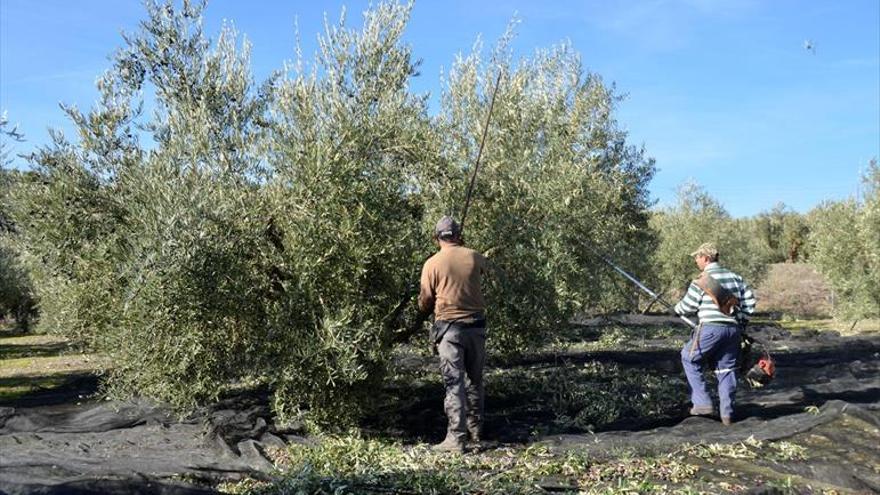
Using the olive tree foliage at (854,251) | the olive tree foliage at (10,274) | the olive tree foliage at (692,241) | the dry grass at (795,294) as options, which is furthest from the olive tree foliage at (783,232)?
the olive tree foliage at (10,274)

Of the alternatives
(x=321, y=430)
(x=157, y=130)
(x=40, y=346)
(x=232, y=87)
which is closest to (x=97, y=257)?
(x=157, y=130)

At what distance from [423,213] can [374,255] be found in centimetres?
147

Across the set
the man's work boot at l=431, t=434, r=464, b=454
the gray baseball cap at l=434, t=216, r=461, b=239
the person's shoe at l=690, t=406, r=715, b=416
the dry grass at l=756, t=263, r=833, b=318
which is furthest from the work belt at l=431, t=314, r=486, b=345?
the dry grass at l=756, t=263, r=833, b=318

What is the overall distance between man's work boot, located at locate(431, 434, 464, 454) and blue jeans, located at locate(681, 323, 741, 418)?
9.90ft

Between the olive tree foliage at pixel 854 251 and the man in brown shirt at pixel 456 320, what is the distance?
788 inches

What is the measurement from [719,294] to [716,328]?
1.27ft

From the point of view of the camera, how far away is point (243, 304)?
809cm

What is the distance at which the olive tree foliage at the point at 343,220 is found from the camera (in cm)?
783

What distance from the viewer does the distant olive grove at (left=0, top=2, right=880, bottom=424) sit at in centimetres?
779

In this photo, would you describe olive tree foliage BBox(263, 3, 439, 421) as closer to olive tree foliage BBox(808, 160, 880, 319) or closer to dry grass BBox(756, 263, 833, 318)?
olive tree foliage BBox(808, 160, 880, 319)

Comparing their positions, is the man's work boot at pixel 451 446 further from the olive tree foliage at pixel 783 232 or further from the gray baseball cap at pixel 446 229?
the olive tree foliage at pixel 783 232

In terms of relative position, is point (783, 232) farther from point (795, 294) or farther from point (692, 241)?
point (692, 241)

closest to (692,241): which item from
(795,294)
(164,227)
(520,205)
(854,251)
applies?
(854,251)

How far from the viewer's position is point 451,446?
7.41 m
